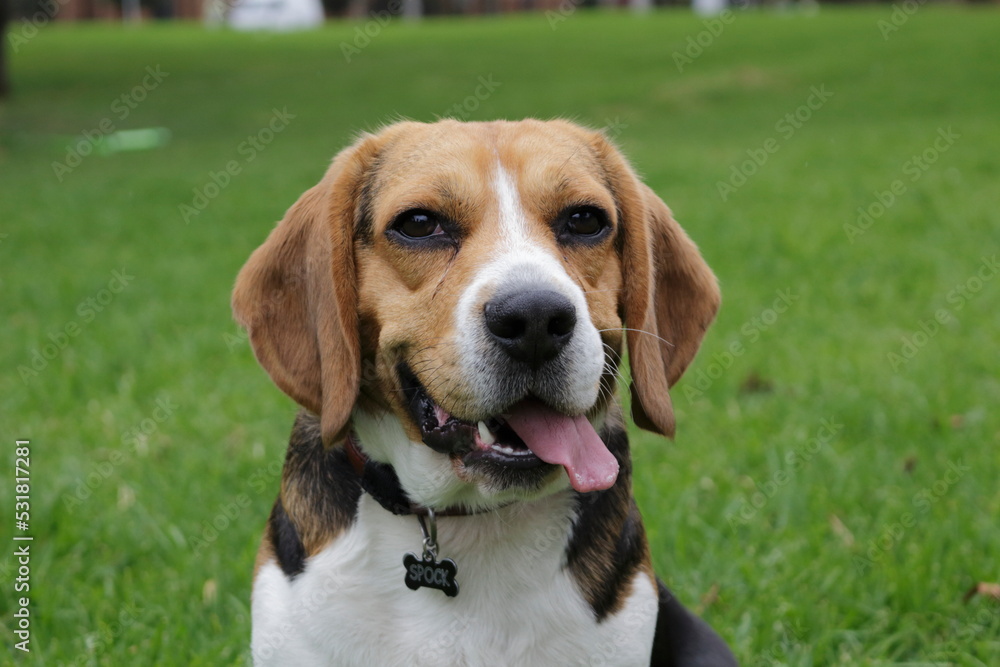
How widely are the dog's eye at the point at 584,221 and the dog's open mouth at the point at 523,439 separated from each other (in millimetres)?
671

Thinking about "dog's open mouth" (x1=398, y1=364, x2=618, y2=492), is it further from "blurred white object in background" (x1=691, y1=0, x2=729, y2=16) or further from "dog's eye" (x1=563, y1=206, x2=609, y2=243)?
"blurred white object in background" (x1=691, y1=0, x2=729, y2=16)

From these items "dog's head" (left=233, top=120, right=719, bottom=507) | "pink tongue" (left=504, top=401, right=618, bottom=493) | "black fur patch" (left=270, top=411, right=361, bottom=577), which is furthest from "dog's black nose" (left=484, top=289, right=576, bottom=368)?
"black fur patch" (left=270, top=411, right=361, bottom=577)

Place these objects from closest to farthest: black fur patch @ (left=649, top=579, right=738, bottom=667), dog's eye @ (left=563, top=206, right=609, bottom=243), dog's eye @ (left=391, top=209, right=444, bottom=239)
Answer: dog's eye @ (left=391, top=209, right=444, bottom=239), dog's eye @ (left=563, top=206, right=609, bottom=243), black fur patch @ (left=649, top=579, right=738, bottom=667)

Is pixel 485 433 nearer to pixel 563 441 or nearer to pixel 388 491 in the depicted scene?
pixel 563 441

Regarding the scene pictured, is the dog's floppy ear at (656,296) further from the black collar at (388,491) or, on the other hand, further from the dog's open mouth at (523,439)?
the black collar at (388,491)

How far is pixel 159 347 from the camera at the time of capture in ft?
26.0

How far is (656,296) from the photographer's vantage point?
3812 mm

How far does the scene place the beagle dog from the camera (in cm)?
309

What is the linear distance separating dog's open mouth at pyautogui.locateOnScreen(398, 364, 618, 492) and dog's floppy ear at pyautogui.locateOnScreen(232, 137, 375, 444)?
247 mm

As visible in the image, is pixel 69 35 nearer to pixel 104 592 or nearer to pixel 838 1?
pixel 838 1

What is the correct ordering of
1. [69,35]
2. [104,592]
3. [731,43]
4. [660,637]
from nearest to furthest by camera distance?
1. [660,637]
2. [104,592]
3. [731,43]
4. [69,35]

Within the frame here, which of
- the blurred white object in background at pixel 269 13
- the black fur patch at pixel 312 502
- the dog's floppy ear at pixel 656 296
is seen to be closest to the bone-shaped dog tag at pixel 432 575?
the black fur patch at pixel 312 502

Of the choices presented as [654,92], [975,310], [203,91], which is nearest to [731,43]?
[654,92]

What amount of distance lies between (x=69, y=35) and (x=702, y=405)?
45461mm
